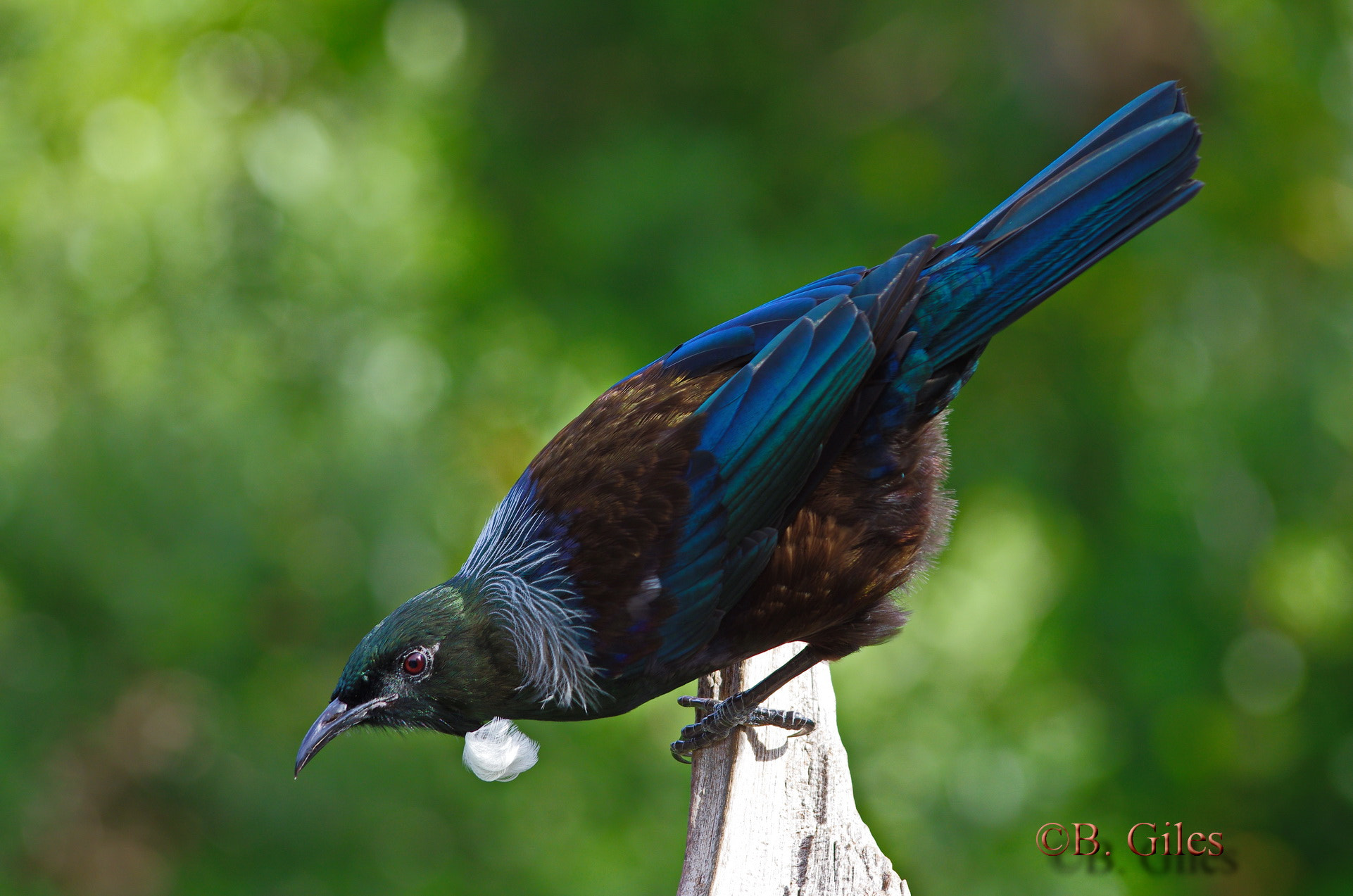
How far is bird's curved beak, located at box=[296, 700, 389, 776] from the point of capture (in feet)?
5.86

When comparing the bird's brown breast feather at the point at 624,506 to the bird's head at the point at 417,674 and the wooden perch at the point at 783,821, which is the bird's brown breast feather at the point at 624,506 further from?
the wooden perch at the point at 783,821

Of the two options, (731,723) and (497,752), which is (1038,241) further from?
(497,752)

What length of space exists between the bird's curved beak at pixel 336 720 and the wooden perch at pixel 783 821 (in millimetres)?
577

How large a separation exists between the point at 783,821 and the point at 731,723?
25 cm

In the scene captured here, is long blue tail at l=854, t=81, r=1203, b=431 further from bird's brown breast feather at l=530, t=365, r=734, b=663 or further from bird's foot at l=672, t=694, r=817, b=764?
bird's foot at l=672, t=694, r=817, b=764

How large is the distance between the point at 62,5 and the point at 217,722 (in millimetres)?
2050

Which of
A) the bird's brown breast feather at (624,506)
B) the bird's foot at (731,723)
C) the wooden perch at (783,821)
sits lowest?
the wooden perch at (783,821)

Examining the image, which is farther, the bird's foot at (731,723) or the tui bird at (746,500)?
the bird's foot at (731,723)

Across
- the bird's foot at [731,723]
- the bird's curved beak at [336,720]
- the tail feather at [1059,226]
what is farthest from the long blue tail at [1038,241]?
the bird's curved beak at [336,720]

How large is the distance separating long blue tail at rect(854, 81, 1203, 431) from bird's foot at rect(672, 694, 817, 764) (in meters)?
0.54

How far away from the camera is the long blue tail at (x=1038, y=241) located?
1838mm

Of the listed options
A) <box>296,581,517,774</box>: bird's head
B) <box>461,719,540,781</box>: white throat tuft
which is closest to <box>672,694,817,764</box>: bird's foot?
<box>461,719,540,781</box>: white throat tuft

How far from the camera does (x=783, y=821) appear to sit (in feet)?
6.00

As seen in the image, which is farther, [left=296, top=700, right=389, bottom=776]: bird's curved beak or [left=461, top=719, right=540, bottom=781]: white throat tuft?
[left=461, top=719, right=540, bottom=781]: white throat tuft
